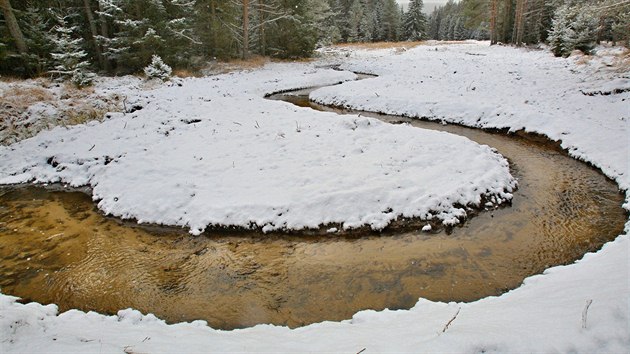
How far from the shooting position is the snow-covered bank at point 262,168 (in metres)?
7.67

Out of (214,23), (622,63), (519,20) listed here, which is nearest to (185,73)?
(214,23)

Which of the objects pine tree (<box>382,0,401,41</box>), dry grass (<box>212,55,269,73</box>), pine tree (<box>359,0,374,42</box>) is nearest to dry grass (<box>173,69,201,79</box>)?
dry grass (<box>212,55,269,73</box>)

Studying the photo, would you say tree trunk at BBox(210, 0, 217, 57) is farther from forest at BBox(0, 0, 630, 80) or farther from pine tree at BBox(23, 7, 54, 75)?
pine tree at BBox(23, 7, 54, 75)

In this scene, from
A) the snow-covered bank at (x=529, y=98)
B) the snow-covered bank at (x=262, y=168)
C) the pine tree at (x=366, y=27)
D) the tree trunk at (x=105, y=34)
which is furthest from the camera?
the pine tree at (x=366, y=27)

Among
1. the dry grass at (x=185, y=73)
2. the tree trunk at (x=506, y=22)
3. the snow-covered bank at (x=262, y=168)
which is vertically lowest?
the snow-covered bank at (x=262, y=168)

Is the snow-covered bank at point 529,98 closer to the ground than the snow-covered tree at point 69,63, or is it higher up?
closer to the ground

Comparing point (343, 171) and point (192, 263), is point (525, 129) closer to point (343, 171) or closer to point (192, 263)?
point (343, 171)

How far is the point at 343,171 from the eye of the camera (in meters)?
9.01

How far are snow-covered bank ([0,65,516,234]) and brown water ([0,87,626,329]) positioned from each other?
0.55m

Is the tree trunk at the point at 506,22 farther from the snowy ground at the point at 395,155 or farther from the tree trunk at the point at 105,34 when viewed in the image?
the tree trunk at the point at 105,34

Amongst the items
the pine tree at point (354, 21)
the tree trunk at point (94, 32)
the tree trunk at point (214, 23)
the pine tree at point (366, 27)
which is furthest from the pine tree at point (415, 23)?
the tree trunk at point (94, 32)

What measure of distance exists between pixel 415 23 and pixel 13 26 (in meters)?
57.0

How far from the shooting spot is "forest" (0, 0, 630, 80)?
52.9 feet

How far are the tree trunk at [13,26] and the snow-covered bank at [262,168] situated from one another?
299 inches
